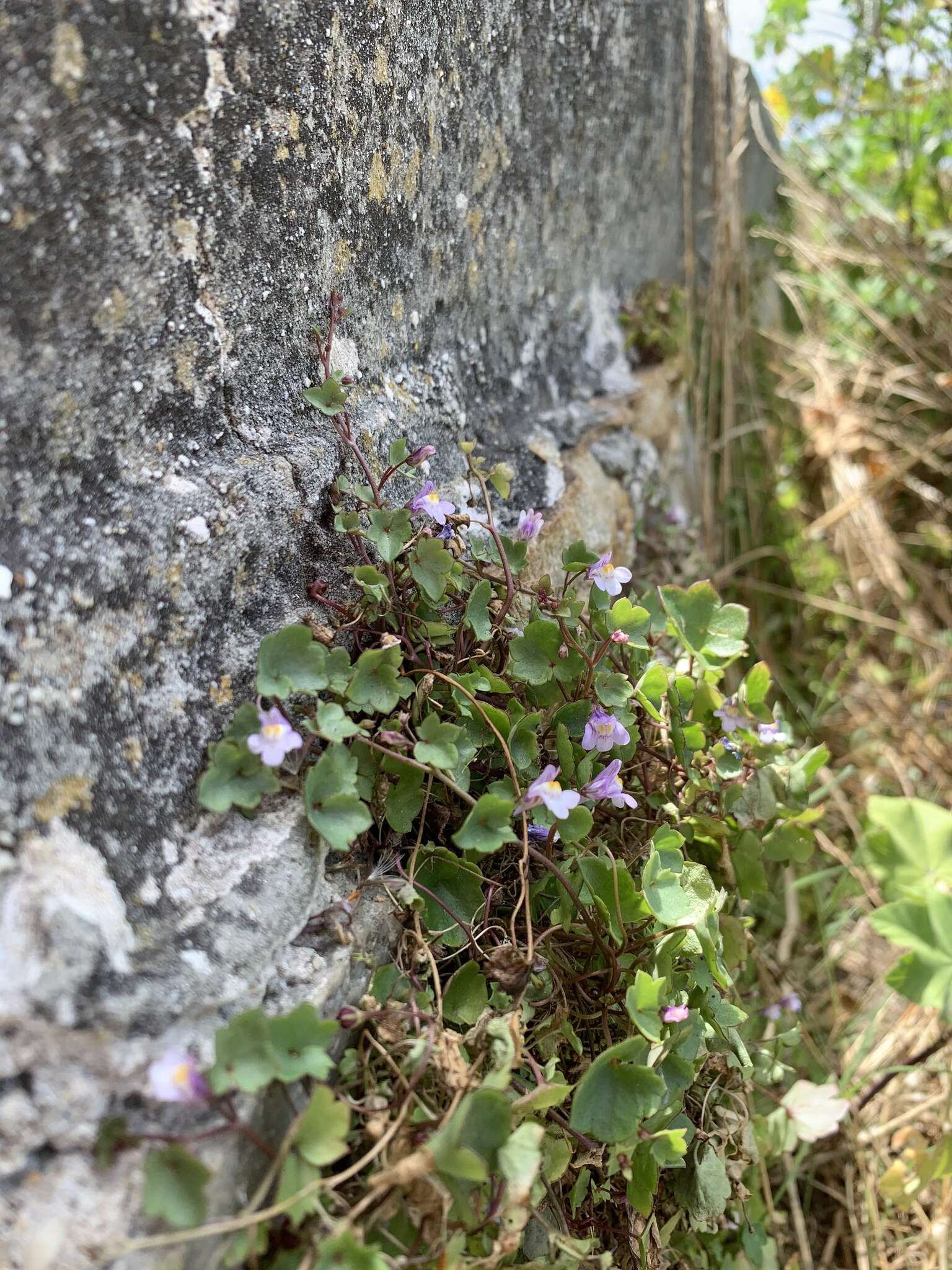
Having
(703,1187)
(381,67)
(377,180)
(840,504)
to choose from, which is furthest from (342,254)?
(840,504)

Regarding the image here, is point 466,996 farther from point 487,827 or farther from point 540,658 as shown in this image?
point 540,658

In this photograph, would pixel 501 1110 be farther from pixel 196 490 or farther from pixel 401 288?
pixel 401 288

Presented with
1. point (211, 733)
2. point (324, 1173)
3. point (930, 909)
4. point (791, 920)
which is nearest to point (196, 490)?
point (211, 733)

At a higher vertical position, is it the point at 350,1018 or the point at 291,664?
the point at 291,664

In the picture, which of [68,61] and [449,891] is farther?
[449,891]

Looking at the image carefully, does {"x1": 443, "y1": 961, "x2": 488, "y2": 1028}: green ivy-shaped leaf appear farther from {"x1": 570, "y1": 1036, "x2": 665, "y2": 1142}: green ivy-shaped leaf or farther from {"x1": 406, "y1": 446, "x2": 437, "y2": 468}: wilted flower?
{"x1": 406, "y1": 446, "x2": 437, "y2": 468}: wilted flower

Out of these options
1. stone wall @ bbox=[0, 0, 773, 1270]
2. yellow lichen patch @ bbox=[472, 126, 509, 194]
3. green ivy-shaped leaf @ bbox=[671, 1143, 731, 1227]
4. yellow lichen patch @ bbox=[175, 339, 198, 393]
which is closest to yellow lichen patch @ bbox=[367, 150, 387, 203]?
stone wall @ bbox=[0, 0, 773, 1270]
